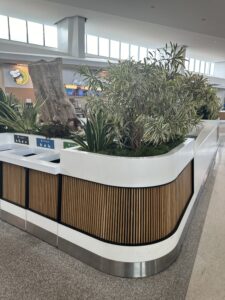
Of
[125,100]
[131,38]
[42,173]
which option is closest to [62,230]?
[42,173]

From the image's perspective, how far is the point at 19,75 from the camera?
10.5 meters

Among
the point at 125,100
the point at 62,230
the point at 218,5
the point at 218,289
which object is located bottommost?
the point at 218,289

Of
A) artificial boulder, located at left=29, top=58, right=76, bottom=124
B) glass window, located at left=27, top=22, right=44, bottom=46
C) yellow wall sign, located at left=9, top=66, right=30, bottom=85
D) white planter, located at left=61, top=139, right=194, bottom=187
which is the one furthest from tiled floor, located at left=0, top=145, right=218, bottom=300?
glass window, located at left=27, top=22, right=44, bottom=46

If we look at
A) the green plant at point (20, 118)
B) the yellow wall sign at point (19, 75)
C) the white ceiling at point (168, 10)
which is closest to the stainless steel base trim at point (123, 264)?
the green plant at point (20, 118)

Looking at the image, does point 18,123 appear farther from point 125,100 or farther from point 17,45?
point 17,45

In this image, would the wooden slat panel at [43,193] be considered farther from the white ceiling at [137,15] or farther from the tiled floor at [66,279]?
the white ceiling at [137,15]

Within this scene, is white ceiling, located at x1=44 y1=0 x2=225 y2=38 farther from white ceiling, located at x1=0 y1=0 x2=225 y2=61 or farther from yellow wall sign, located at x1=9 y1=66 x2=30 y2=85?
yellow wall sign, located at x1=9 y1=66 x2=30 y2=85

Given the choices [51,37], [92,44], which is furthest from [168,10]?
[92,44]

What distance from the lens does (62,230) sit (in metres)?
2.27

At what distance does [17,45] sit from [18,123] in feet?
27.7

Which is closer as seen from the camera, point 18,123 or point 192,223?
point 192,223

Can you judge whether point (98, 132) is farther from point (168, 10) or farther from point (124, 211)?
point (168, 10)

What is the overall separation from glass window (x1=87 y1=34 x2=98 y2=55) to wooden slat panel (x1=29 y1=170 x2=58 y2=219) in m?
12.5

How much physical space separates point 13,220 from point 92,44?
12761mm
